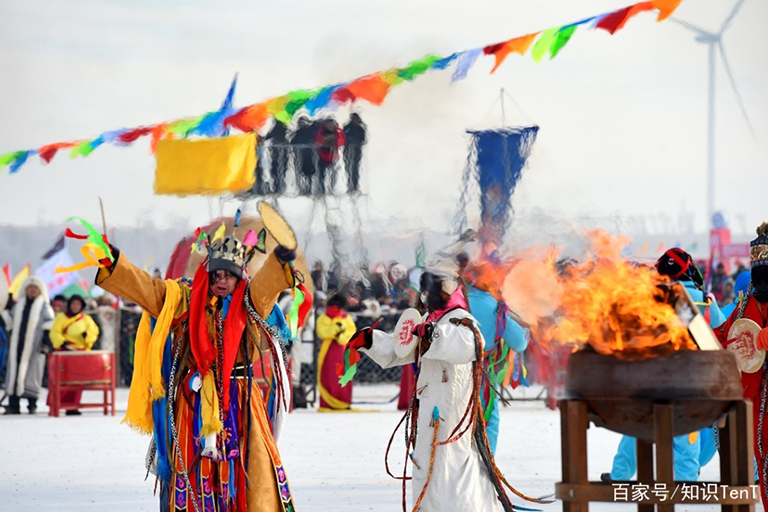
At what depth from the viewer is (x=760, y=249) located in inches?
272

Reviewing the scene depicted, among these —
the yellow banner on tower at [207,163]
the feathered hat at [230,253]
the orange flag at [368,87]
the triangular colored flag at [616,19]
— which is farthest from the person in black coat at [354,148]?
the feathered hat at [230,253]

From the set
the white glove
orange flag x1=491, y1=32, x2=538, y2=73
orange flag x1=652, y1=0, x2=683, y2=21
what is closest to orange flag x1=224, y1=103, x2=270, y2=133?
orange flag x1=491, y1=32, x2=538, y2=73

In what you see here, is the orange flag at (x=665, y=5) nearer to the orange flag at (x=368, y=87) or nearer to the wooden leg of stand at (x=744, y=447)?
the orange flag at (x=368, y=87)

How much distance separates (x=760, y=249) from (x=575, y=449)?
2830 millimetres

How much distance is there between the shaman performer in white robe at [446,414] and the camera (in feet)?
21.4

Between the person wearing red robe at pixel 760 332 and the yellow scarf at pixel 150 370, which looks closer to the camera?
the yellow scarf at pixel 150 370

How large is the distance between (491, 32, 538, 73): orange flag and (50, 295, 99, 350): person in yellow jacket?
264 inches

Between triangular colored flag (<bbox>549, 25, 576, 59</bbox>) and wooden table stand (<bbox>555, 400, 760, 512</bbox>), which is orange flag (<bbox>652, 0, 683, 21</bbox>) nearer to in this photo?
triangular colored flag (<bbox>549, 25, 576, 59</bbox>)

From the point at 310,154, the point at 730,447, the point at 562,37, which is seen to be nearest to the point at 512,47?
the point at 562,37

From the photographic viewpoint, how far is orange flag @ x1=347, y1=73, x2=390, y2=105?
12953 mm

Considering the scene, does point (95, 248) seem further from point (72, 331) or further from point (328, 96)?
point (72, 331)

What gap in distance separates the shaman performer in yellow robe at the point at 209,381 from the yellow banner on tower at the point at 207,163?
11.3 m

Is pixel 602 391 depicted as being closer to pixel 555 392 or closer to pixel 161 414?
pixel 161 414

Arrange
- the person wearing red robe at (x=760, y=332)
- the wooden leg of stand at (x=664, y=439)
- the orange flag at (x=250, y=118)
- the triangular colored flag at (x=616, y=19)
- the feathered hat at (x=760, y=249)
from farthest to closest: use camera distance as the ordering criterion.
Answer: the orange flag at (x=250, y=118), the triangular colored flag at (x=616, y=19), the feathered hat at (x=760, y=249), the person wearing red robe at (x=760, y=332), the wooden leg of stand at (x=664, y=439)
